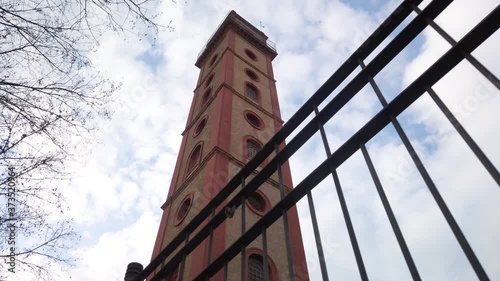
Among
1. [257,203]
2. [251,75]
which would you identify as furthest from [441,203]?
[251,75]

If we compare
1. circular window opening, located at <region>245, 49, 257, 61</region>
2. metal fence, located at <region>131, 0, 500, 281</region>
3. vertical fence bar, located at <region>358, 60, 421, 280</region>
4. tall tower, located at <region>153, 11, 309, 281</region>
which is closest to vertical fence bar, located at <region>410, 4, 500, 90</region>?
metal fence, located at <region>131, 0, 500, 281</region>

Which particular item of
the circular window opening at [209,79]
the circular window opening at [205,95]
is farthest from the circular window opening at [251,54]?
the circular window opening at [205,95]

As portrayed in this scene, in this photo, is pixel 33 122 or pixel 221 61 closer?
pixel 33 122

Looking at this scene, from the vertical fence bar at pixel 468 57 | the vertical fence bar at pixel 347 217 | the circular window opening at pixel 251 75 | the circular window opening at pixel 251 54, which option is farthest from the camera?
the circular window opening at pixel 251 54

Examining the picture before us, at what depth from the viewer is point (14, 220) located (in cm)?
652

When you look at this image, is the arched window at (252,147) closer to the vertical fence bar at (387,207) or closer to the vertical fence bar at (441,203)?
the vertical fence bar at (387,207)

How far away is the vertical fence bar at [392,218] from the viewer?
2.11 m

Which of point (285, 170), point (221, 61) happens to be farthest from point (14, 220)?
point (221, 61)

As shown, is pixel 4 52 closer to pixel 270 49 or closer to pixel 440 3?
pixel 440 3

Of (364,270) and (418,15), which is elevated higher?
(418,15)

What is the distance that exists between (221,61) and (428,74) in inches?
819

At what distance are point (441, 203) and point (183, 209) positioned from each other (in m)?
12.2

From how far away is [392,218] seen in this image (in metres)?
2.35

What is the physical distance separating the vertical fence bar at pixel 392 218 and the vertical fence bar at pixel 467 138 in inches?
22.4
